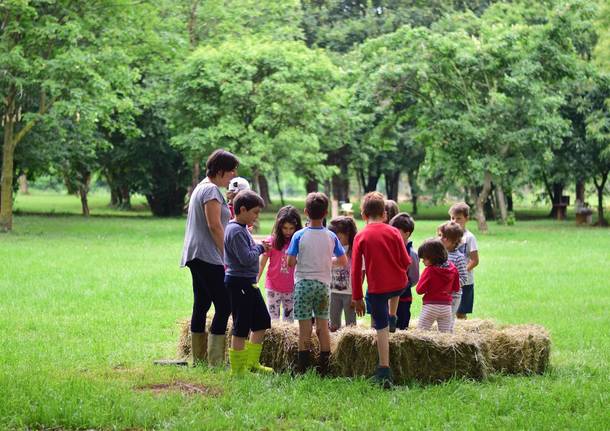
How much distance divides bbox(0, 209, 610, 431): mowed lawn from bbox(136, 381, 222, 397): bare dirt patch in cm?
4

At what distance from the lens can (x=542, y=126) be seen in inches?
1288

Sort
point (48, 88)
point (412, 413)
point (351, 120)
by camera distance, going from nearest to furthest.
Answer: point (412, 413) → point (48, 88) → point (351, 120)

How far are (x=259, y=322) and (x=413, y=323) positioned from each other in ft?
6.98

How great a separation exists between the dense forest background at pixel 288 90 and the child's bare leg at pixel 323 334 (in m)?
20.2

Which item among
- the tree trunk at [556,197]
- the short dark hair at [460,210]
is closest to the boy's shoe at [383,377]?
the short dark hair at [460,210]

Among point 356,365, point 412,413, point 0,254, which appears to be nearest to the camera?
point 412,413

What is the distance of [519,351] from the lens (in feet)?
29.1

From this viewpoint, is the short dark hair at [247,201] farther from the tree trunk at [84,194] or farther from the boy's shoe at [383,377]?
the tree trunk at [84,194]

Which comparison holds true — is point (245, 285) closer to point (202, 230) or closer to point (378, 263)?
point (202, 230)

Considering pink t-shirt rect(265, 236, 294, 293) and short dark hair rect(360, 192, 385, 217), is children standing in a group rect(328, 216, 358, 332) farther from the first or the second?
short dark hair rect(360, 192, 385, 217)

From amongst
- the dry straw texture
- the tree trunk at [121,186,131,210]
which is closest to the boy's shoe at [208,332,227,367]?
the dry straw texture

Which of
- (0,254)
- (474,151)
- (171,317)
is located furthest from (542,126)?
(171,317)

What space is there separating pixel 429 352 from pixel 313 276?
122cm

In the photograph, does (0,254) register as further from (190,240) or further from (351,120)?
(351,120)
